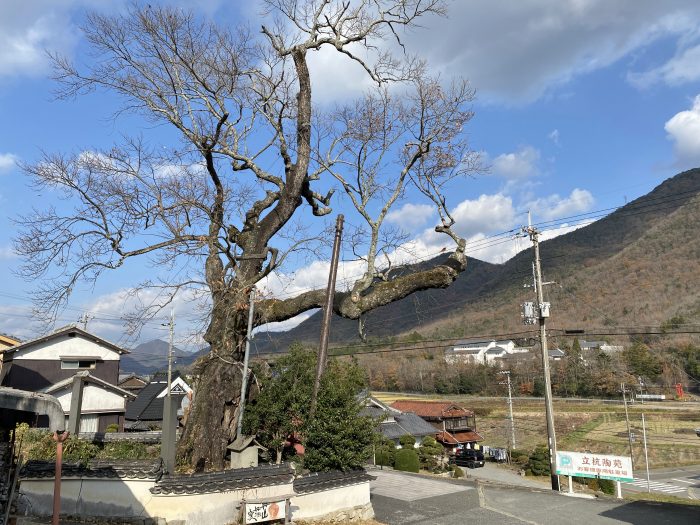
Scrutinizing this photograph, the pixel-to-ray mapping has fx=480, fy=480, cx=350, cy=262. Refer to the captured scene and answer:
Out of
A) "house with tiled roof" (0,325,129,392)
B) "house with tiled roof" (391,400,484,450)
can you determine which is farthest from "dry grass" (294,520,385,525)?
"house with tiled roof" (391,400,484,450)

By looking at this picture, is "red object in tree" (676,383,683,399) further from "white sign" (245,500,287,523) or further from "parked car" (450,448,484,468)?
"white sign" (245,500,287,523)

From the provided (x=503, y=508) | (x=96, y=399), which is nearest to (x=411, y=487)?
(x=503, y=508)

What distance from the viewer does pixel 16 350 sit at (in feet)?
85.5

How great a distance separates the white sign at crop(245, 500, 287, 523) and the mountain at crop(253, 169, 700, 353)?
5193 cm

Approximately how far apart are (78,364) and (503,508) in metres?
25.0

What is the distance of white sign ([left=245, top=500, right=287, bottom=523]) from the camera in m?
8.70

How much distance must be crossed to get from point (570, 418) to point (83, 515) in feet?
162

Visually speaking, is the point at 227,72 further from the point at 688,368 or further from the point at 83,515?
the point at 688,368

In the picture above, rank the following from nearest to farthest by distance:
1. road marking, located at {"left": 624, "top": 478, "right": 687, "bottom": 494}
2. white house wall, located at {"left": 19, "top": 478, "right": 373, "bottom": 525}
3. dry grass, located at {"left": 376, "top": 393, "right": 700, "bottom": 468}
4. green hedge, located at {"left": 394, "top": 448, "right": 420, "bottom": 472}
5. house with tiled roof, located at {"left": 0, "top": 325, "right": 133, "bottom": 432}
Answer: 1. white house wall, located at {"left": 19, "top": 478, "right": 373, "bottom": 525}
2. green hedge, located at {"left": 394, "top": 448, "right": 420, "bottom": 472}
3. house with tiled roof, located at {"left": 0, "top": 325, "right": 133, "bottom": 432}
4. road marking, located at {"left": 624, "top": 478, "right": 687, "bottom": 494}
5. dry grass, located at {"left": 376, "top": 393, "right": 700, "bottom": 468}

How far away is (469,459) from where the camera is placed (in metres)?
34.1

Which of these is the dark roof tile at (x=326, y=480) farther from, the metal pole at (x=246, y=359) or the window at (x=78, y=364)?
the window at (x=78, y=364)

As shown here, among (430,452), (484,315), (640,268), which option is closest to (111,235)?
(430,452)

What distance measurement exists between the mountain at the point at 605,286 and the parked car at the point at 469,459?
2748cm

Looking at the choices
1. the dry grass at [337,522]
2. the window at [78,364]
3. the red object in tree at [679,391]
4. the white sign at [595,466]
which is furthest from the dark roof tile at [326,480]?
the red object in tree at [679,391]
